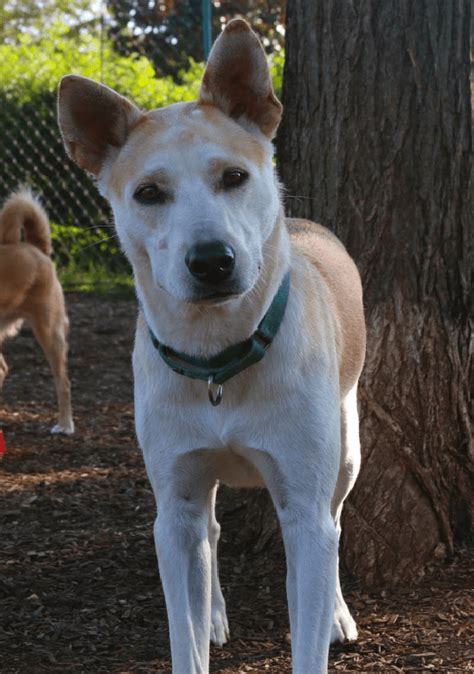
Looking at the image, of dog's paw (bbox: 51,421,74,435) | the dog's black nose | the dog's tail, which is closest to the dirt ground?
dog's paw (bbox: 51,421,74,435)

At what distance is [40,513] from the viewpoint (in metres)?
4.63

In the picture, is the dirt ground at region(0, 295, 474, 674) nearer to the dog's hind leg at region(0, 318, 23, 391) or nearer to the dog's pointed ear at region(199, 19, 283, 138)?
the dog's hind leg at region(0, 318, 23, 391)

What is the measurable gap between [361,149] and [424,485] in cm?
126

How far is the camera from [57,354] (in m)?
6.71

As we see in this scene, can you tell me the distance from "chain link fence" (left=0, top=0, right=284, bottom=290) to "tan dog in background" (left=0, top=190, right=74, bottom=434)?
2.90 metres

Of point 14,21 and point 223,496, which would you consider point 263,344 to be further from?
point 14,21

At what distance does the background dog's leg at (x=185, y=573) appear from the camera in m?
2.85

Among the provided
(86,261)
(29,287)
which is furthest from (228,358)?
(86,261)

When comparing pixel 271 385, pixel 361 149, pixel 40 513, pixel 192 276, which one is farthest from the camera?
pixel 40 513

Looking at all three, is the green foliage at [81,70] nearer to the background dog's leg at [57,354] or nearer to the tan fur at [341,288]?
the background dog's leg at [57,354]

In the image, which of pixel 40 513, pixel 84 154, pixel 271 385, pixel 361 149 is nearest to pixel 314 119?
pixel 361 149

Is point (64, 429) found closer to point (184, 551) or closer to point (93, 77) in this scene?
point (184, 551)

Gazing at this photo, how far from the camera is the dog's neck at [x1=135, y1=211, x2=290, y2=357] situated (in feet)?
9.16

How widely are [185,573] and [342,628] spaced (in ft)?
2.70
